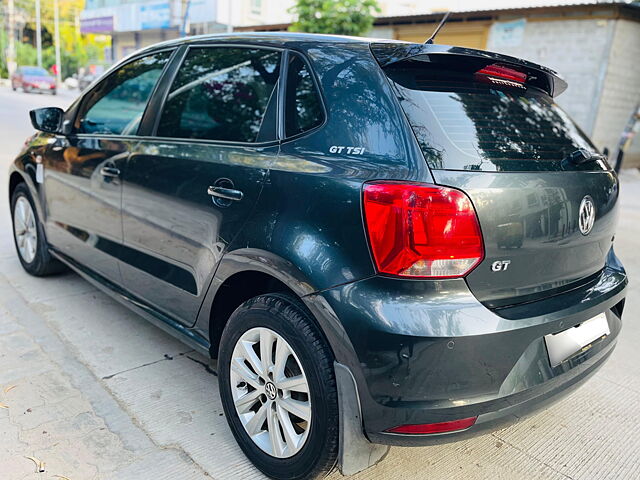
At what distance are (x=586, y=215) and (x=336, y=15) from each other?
1105 centimetres

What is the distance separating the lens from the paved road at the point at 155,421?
228cm

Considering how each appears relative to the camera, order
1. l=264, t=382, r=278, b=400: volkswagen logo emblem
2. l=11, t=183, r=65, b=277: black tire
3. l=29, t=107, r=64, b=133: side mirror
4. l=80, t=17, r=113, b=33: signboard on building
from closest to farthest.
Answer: l=264, t=382, r=278, b=400: volkswagen logo emblem
l=29, t=107, r=64, b=133: side mirror
l=11, t=183, r=65, b=277: black tire
l=80, t=17, r=113, b=33: signboard on building

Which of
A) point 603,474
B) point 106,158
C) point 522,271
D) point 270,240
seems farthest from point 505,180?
point 106,158

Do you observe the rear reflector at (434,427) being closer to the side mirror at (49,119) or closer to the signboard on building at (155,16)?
the side mirror at (49,119)

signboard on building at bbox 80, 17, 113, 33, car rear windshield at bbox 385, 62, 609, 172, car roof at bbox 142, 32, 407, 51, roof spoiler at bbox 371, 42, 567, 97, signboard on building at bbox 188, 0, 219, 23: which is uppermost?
signboard on building at bbox 188, 0, 219, 23

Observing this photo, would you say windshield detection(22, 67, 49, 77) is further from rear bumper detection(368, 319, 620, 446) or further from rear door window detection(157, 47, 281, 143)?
rear bumper detection(368, 319, 620, 446)

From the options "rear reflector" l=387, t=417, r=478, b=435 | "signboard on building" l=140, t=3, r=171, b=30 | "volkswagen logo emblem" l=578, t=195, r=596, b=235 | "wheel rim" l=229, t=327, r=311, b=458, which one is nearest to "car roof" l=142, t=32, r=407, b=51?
"volkswagen logo emblem" l=578, t=195, r=596, b=235

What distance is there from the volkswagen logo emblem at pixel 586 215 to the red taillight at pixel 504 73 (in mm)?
587

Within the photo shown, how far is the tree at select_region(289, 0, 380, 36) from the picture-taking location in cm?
1192

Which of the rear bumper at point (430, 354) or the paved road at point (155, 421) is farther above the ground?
the rear bumper at point (430, 354)

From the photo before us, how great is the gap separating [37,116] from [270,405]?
2716mm

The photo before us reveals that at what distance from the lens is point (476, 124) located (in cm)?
203

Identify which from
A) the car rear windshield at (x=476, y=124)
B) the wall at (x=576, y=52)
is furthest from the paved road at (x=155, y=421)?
the wall at (x=576, y=52)

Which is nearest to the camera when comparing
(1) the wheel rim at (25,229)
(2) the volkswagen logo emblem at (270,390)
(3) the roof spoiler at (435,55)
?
(3) the roof spoiler at (435,55)
